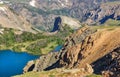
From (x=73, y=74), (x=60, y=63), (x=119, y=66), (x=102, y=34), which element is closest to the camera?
(x=119, y=66)

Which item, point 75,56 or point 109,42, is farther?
point 75,56

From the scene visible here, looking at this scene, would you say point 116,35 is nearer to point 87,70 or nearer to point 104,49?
point 104,49

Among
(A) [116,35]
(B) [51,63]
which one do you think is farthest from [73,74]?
(B) [51,63]

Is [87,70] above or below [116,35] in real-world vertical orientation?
below

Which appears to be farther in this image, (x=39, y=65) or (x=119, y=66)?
(x=39, y=65)

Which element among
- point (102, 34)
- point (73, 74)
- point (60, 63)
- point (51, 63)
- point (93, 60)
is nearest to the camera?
point (73, 74)

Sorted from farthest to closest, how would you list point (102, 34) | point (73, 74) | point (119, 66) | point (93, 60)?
1. point (102, 34)
2. point (93, 60)
3. point (73, 74)
4. point (119, 66)

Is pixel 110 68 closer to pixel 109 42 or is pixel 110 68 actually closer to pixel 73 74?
pixel 73 74

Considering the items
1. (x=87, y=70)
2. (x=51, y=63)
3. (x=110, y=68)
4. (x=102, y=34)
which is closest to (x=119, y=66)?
(x=110, y=68)

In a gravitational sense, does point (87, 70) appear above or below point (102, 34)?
below
